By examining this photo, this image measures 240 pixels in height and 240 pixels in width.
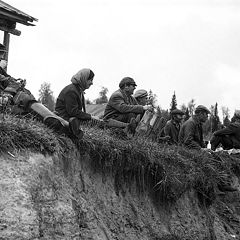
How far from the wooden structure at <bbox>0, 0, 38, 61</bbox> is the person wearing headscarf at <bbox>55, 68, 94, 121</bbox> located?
5892mm

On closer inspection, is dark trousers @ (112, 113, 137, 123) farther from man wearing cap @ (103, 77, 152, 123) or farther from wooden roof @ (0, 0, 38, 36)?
wooden roof @ (0, 0, 38, 36)

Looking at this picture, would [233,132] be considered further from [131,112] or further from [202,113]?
[131,112]

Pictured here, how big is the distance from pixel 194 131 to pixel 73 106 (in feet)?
13.1

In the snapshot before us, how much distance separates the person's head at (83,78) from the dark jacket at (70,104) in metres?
0.10

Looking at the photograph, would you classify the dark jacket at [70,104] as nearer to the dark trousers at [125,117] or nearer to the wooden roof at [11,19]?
the dark trousers at [125,117]

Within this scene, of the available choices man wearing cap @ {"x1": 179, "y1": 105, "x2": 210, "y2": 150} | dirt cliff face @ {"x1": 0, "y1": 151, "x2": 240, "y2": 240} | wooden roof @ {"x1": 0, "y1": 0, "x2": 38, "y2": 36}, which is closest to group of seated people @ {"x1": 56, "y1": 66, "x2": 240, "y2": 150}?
man wearing cap @ {"x1": 179, "y1": 105, "x2": 210, "y2": 150}

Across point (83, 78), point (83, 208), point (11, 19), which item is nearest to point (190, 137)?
point (83, 78)

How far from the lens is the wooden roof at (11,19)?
1382 cm

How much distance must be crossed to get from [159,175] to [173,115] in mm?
3254

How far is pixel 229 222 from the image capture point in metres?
10.6

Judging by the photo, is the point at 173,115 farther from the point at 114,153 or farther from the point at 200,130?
the point at 114,153

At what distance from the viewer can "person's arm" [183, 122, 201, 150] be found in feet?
36.0

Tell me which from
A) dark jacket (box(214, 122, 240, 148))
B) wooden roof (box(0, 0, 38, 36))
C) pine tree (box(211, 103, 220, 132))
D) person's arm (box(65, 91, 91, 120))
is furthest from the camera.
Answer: pine tree (box(211, 103, 220, 132))

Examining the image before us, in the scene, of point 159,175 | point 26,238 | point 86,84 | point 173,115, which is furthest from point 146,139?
point 26,238
